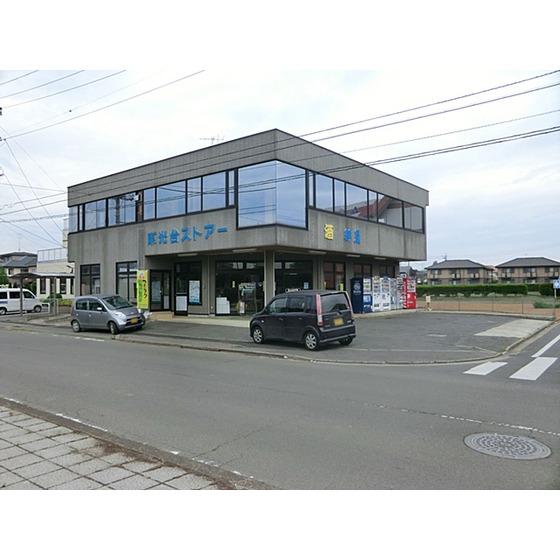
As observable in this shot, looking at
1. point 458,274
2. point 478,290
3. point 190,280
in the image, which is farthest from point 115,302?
point 458,274

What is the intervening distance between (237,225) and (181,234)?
3.72 m

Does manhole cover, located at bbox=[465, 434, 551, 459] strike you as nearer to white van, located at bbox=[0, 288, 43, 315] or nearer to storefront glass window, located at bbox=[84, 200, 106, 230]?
storefront glass window, located at bbox=[84, 200, 106, 230]

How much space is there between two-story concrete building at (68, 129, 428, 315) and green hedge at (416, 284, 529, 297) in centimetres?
3004

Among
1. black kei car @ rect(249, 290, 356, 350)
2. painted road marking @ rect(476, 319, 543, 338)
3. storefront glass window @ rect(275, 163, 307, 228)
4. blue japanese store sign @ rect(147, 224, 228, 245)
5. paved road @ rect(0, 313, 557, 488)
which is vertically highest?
storefront glass window @ rect(275, 163, 307, 228)

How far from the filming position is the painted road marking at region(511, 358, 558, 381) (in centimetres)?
967

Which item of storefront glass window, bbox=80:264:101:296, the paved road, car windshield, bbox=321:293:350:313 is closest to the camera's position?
the paved road

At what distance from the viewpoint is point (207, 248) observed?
69.7ft

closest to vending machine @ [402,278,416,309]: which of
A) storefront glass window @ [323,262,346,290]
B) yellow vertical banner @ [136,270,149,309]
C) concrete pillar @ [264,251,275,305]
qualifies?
storefront glass window @ [323,262,346,290]

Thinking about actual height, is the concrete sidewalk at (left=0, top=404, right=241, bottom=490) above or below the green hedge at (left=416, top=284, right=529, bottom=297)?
below

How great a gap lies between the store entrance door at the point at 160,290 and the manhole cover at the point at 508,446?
20593 mm

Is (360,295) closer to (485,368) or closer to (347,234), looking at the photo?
(347,234)

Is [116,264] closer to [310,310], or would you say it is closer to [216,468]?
[310,310]

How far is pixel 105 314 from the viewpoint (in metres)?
19.4

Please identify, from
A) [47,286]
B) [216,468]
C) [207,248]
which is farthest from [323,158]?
[47,286]
